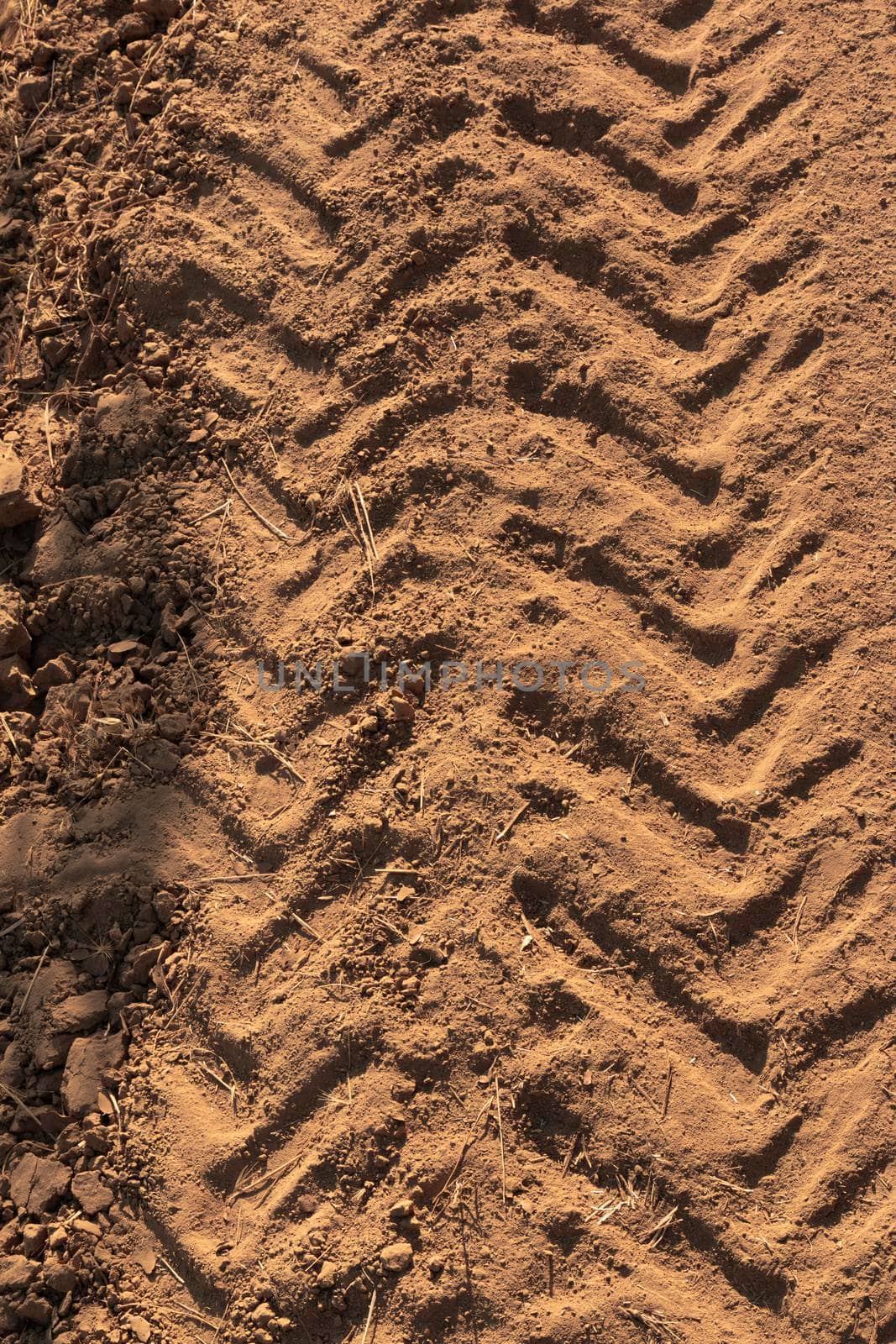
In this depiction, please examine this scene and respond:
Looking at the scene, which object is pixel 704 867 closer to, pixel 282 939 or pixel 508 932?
pixel 508 932

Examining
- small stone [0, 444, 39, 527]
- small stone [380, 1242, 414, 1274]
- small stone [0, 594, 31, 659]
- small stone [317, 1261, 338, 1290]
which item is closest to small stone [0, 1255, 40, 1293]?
small stone [317, 1261, 338, 1290]

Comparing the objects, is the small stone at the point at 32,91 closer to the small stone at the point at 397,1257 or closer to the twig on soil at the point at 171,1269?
the twig on soil at the point at 171,1269

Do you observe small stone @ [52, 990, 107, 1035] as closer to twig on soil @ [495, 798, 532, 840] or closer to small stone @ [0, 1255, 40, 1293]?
small stone @ [0, 1255, 40, 1293]

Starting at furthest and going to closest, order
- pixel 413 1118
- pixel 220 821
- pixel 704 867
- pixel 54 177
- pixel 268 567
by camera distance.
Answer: pixel 54 177, pixel 268 567, pixel 220 821, pixel 704 867, pixel 413 1118

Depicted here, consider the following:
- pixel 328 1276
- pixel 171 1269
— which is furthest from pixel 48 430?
pixel 328 1276

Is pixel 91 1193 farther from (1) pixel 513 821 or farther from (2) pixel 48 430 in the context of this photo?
(2) pixel 48 430

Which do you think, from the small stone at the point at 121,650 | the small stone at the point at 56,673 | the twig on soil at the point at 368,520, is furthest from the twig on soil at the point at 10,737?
the twig on soil at the point at 368,520

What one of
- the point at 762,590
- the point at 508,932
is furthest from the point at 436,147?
the point at 508,932
